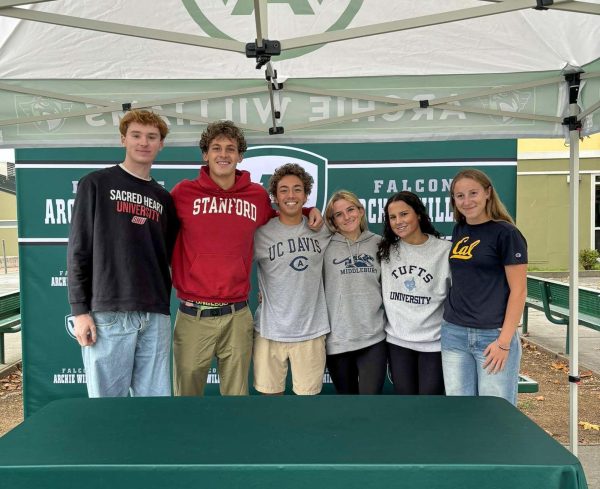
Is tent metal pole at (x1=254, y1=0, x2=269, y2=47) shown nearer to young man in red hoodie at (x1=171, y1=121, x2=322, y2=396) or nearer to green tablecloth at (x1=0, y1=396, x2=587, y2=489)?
young man in red hoodie at (x1=171, y1=121, x2=322, y2=396)

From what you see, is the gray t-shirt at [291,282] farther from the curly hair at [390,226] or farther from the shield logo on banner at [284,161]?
the shield logo on banner at [284,161]

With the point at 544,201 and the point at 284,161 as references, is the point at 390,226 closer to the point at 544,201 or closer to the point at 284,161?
the point at 284,161

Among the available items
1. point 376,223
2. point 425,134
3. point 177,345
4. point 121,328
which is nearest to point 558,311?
point 376,223

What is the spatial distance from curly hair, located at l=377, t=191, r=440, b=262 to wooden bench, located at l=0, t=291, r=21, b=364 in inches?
153

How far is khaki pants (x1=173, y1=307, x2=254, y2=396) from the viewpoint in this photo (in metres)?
2.67

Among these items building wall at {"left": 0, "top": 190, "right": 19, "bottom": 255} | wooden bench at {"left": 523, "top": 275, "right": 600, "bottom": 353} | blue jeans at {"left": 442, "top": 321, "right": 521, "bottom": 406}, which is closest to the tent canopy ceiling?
blue jeans at {"left": 442, "top": 321, "right": 521, "bottom": 406}

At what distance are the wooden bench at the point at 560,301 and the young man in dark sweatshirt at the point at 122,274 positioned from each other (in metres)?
3.93

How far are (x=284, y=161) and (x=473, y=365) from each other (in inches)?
81.8

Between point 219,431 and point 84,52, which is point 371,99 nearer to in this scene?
point 84,52

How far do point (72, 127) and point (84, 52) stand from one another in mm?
466

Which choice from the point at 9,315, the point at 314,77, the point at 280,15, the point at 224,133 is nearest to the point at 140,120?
the point at 224,133

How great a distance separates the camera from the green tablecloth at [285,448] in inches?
49.5

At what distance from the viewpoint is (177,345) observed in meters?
2.71

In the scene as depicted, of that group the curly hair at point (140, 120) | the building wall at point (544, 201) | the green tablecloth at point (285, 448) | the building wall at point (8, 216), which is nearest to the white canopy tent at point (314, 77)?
the curly hair at point (140, 120)
